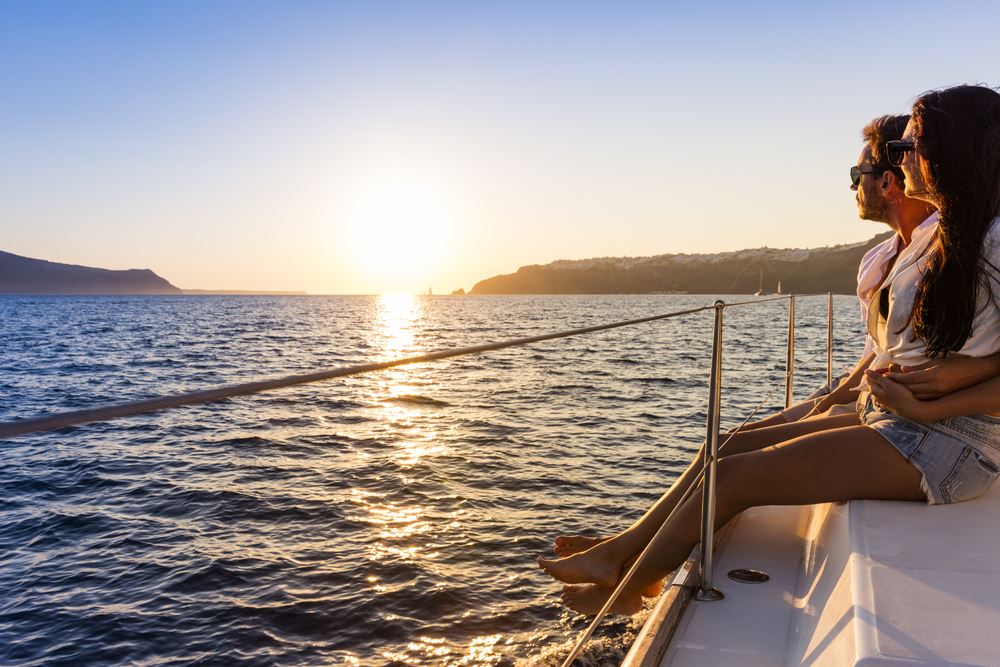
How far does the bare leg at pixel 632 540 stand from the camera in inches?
81.6

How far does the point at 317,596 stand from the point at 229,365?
17984 mm

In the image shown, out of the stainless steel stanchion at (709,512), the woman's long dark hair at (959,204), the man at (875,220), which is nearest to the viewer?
the woman's long dark hair at (959,204)

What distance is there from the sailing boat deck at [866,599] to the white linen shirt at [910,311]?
0.37 metres

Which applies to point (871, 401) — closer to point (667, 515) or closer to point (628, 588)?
point (667, 515)

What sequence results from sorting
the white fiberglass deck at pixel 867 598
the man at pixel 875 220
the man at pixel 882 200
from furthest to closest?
the man at pixel 882 200
the man at pixel 875 220
the white fiberglass deck at pixel 867 598

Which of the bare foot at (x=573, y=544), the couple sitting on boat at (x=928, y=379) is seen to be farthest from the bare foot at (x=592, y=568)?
the bare foot at (x=573, y=544)

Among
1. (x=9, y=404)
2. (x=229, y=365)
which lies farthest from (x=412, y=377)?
(x=9, y=404)

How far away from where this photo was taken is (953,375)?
1.73 metres

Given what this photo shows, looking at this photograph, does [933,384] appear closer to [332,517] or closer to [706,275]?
[332,517]

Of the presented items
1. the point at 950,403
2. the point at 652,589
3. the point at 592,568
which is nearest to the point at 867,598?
the point at 950,403

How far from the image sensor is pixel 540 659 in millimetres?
4102

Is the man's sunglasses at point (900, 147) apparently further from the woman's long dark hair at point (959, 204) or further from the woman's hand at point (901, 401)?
the woman's hand at point (901, 401)

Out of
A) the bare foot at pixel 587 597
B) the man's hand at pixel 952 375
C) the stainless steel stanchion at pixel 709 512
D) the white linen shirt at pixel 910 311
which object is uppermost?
the white linen shirt at pixel 910 311

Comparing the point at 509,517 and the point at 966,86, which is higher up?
the point at 966,86
